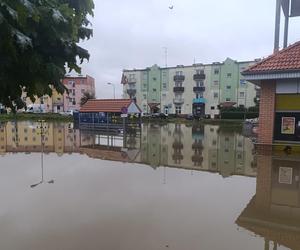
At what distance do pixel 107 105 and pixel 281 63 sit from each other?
1847 centimetres

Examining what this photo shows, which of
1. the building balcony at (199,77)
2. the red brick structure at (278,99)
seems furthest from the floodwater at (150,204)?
the building balcony at (199,77)

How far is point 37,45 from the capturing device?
2.59m

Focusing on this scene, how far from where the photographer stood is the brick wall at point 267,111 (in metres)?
13.0

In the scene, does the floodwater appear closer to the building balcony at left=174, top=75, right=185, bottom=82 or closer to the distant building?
the building balcony at left=174, top=75, right=185, bottom=82

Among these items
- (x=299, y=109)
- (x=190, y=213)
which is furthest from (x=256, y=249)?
(x=299, y=109)

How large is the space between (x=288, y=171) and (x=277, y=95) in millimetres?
4833

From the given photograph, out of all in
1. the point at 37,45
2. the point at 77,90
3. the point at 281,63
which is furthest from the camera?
the point at 77,90

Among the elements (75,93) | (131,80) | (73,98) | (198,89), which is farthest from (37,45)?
(75,93)

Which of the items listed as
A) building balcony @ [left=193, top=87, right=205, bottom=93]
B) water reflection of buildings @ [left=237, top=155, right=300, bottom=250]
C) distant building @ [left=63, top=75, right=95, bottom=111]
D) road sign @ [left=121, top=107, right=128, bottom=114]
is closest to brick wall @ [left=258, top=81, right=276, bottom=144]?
water reflection of buildings @ [left=237, top=155, right=300, bottom=250]

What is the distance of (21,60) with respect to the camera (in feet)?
7.97

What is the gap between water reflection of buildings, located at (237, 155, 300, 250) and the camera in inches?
183

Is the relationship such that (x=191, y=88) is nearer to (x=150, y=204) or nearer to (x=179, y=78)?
(x=179, y=78)

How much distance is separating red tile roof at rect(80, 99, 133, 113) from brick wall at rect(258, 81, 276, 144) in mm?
15245

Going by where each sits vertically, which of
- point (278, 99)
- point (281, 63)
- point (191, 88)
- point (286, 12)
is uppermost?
point (286, 12)
